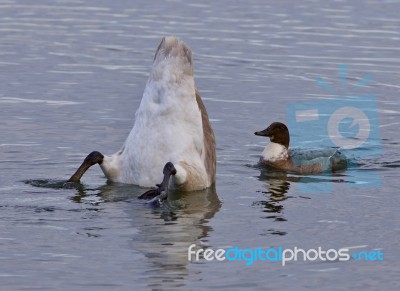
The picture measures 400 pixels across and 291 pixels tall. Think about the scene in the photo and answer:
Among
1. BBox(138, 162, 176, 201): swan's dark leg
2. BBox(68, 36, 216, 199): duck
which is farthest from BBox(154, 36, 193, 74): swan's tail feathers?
BBox(138, 162, 176, 201): swan's dark leg

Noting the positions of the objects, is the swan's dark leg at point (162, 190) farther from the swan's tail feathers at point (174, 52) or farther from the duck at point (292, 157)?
the duck at point (292, 157)

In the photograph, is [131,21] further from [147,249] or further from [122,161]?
[147,249]

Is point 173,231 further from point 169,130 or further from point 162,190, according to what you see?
point 169,130

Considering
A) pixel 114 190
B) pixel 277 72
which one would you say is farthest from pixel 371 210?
pixel 277 72

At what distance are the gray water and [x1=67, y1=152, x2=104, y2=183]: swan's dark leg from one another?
0.21 metres

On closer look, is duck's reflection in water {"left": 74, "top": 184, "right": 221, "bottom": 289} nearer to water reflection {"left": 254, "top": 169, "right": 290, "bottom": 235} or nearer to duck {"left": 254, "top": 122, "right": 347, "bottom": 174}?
water reflection {"left": 254, "top": 169, "right": 290, "bottom": 235}

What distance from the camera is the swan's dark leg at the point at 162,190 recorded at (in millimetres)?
12961

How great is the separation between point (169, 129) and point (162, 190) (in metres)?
0.95

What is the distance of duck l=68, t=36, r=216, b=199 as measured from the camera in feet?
44.9

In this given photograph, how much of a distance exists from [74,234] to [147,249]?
91cm

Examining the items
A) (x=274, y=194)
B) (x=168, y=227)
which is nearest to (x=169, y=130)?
(x=274, y=194)

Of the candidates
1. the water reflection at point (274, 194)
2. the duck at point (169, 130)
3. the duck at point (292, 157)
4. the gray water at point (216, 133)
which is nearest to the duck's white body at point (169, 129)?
the duck at point (169, 130)

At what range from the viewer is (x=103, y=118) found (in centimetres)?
1788

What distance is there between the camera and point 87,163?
14078 mm
